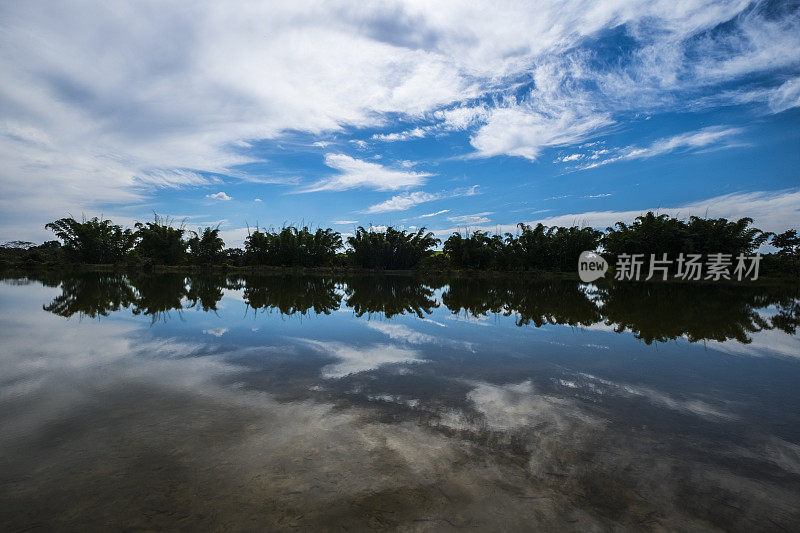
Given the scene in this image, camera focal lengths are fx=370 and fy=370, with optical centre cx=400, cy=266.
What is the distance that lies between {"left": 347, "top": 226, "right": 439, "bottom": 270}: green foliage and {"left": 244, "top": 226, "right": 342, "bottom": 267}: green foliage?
6.75 ft

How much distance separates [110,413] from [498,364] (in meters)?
3.38

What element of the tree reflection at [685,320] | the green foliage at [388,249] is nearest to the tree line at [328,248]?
the green foliage at [388,249]

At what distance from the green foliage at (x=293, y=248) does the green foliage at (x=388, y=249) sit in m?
2.06

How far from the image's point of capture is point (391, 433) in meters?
2.35

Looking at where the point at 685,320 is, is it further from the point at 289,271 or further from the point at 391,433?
the point at 289,271

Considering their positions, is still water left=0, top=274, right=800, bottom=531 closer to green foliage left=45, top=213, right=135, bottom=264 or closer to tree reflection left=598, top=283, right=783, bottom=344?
tree reflection left=598, top=283, right=783, bottom=344

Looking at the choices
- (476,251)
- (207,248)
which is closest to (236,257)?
(207,248)

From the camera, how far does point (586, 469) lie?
198 cm

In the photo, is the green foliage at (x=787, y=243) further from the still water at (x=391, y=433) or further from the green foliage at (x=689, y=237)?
the still water at (x=391, y=433)

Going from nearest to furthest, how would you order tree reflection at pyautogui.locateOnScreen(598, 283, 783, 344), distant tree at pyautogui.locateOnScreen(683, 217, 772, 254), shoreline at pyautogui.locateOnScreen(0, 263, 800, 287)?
tree reflection at pyautogui.locateOnScreen(598, 283, 783, 344) → distant tree at pyautogui.locateOnScreen(683, 217, 772, 254) → shoreline at pyautogui.locateOnScreen(0, 263, 800, 287)

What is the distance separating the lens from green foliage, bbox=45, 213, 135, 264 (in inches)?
1196

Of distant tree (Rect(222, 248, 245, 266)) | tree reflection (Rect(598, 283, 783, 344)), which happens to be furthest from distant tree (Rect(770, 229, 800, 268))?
distant tree (Rect(222, 248, 245, 266))

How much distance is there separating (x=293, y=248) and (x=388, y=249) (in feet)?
26.1

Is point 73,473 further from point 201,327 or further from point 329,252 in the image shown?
point 329,252
